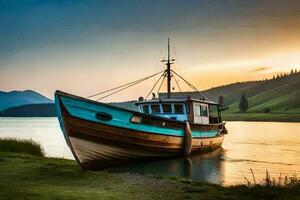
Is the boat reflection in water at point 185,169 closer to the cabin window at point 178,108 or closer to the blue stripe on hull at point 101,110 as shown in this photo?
the blue stripe on hull at point 101,110

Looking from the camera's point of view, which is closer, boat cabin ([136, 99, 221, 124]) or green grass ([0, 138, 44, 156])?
green grass ([0, 138, 44, 156])

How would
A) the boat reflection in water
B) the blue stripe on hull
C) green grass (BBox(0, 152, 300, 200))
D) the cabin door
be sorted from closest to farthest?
1. green grass (BBox(0, 152, 300, 200))
2. the blue stripe on hull
3. the boat reflection in water
4. the cabin door

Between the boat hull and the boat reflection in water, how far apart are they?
1.80ft

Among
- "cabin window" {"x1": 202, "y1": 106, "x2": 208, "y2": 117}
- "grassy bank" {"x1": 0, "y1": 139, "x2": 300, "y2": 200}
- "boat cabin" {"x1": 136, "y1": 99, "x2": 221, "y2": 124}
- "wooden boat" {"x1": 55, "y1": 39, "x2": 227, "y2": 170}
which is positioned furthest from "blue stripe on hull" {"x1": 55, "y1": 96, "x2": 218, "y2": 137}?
"cabin window" {"x1": 202, "y1": 106, "x2": 208, "y2": 117}

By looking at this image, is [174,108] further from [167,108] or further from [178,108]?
[167,108]

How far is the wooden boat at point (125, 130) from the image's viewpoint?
791 inches

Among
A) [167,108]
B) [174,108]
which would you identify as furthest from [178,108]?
[167,108]

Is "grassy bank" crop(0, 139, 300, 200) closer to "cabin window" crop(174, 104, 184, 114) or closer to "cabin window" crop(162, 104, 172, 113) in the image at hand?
"cabin window" crop(162, 104, 172, 113)

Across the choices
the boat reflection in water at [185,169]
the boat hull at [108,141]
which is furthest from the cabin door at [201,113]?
the boat hull at [108,141]

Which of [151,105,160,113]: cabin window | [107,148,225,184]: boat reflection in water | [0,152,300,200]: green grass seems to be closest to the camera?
[0,152,300,200]: green grass

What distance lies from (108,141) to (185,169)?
5617 millimetres

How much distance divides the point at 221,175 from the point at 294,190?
10427mm

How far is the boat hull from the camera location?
65.7 feet

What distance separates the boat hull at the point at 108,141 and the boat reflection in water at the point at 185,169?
1.80ft
